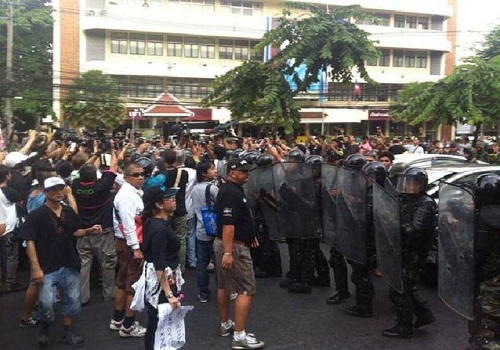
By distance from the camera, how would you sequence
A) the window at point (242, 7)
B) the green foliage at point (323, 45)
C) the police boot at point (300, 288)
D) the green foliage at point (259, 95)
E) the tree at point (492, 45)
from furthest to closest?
the window at point (242, 7) → the tree at point (492, 45) → the green foliage at point (259, 95) → the green foliage at point (323, 45) → the police boot at point (300, 288)

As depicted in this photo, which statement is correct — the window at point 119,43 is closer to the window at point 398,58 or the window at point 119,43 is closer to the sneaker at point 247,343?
the window at point 398,58

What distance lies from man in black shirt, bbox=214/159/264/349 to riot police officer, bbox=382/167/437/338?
137cm

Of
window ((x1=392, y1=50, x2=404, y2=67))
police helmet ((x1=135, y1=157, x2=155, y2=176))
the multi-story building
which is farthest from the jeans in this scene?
window ((x1=392, y1=50, x2=404, y2=67))

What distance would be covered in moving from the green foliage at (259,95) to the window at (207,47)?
2270cm

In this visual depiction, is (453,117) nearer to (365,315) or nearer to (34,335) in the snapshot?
(365,315)

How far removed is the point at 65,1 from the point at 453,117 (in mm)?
27418

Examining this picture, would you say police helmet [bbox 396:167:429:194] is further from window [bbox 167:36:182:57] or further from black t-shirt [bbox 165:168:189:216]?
window [bbox 167:36:182:57]

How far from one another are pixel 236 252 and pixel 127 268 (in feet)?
3.82

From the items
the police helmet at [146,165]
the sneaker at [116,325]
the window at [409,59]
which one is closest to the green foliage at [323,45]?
the police helmet at [146,165]

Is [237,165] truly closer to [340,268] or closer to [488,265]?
[340,268]

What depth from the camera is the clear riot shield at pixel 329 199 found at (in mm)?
5866

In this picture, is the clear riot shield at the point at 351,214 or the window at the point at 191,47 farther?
the window at the point at 191,47

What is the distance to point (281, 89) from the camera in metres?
12.8

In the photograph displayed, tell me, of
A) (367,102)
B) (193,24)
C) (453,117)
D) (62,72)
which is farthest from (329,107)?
(453,117)
